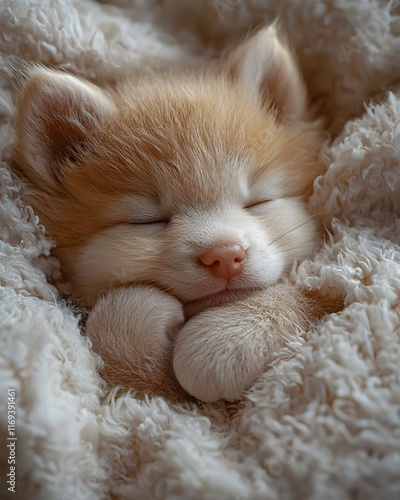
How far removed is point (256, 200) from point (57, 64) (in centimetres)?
63

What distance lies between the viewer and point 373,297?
3.18 feet

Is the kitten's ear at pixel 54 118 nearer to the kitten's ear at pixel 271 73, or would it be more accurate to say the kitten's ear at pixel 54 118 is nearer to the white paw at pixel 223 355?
the kitten's ear at pixel 271 73

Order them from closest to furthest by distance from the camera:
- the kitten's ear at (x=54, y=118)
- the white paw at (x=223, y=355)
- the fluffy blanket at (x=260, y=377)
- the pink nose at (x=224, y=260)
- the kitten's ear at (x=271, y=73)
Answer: the fluffy blanket at (x=260, y=377), the white paw at (x=223, y=355), the pink nose at (x=224, y=260), the kitten's ear at (x=54, y=118), the kitten's ear at (x=271, y=73)

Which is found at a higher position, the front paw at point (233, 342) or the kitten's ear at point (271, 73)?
the kitten's ear at point (271, 73)

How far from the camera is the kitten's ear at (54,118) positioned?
1226 millimetres

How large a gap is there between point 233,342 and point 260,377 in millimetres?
81

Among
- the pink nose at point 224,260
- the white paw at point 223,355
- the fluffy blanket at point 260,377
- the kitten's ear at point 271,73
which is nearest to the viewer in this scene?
the fluffy blanket at point 260,377

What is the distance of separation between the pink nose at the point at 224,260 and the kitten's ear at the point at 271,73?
53 centimetres

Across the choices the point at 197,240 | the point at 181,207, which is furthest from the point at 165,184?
the point at 197,240

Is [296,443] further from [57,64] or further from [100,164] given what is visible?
[57,64]

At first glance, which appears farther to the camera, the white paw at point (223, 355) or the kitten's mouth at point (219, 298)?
the kitten's mouth at point (219, 298)

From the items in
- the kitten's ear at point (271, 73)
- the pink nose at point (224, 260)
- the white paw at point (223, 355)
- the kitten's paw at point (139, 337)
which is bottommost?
the kitten's paw at point (139, 337)

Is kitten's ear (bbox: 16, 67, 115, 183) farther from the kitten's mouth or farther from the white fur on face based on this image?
the kitten's mouth

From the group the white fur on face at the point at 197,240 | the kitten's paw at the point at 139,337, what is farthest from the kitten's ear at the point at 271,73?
the kitten's paw at the point at 139,337
